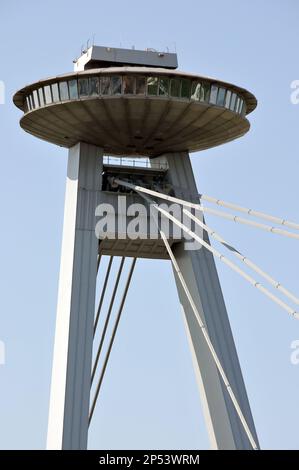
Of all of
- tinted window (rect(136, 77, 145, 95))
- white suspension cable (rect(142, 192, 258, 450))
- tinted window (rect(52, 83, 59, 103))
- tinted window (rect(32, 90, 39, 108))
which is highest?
tinted window (rect(32, 90, 39, 108))

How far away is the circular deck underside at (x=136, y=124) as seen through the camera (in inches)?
2879

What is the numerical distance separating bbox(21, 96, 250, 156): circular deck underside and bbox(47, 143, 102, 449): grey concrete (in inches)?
55.4

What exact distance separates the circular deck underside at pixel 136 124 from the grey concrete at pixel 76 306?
141 centimetres

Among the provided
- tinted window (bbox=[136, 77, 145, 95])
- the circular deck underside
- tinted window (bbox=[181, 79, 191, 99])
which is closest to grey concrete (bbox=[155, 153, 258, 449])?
the circular deck underside

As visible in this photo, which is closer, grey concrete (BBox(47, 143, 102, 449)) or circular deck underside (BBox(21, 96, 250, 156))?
grey concrete (BBox(47, 143, 102, 449))

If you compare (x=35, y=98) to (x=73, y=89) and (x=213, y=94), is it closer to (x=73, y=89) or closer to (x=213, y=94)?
(x=73, y=89)

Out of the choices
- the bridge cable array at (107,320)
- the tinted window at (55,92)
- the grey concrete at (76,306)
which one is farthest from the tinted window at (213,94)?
the bridge cable array at (107,320)

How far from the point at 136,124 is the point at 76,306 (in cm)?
850

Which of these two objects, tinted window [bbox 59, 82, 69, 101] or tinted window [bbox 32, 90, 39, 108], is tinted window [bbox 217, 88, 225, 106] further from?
tinted window [bbox 32, 90, 39, 108]

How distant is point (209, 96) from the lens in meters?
74.0

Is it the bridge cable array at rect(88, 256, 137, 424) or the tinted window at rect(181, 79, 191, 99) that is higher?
the tinted window at rect(181, 79, 191, 99)

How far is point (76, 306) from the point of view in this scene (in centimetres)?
7319

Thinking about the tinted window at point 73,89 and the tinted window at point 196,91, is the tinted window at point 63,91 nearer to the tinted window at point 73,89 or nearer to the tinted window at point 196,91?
the tinted window at point 73,89

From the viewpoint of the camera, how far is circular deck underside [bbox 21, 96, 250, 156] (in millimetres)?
73125
